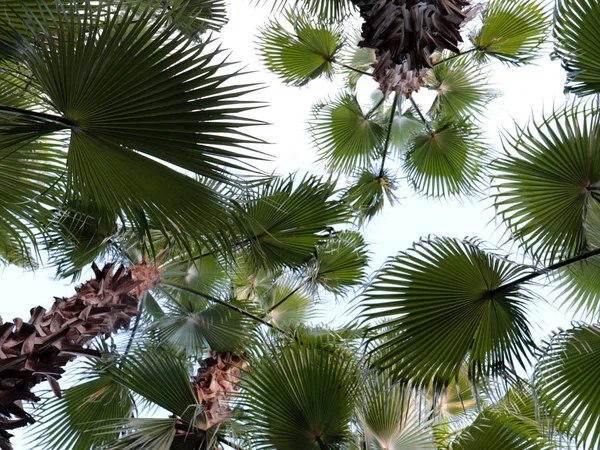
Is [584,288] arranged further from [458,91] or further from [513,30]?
[458,91]

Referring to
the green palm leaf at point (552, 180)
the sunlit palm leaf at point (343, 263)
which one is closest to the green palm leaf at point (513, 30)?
the green palm leaf at point (552, 180)

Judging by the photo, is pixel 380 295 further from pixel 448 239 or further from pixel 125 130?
pixel 125 130

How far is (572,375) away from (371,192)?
253 centimetres

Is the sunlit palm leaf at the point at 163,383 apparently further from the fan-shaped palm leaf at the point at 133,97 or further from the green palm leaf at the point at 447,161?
the green palm leaf at the point at 447,161

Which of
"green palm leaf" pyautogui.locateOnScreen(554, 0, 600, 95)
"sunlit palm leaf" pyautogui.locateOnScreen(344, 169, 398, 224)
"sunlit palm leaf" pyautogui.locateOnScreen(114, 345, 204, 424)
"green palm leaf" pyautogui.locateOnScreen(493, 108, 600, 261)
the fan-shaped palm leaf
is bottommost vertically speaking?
"sunlit palm leaf" pyautogui.locateOnScreen(114, 345, 204, 424)

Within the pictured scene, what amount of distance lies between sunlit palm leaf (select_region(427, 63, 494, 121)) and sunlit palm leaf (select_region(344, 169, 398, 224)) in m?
0.96

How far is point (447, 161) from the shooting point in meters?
4.39

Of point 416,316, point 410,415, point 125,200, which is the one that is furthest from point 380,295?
point 125,200

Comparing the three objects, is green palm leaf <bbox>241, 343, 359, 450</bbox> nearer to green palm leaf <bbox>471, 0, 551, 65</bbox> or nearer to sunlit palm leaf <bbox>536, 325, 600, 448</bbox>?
sunlit palm leaf <bbox>536, 325, 600, 448</bbox>

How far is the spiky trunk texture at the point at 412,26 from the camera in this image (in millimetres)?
2566

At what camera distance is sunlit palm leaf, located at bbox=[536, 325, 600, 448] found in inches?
89.1

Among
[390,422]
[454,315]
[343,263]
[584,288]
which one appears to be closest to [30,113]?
[454,315]

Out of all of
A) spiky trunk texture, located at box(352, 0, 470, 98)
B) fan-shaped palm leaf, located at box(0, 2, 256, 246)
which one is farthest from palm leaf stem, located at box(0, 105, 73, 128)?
spiky trunk texture, located at box(352, 0, 470, 98)

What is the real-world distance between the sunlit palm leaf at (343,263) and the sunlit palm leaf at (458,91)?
1867 millimetres
